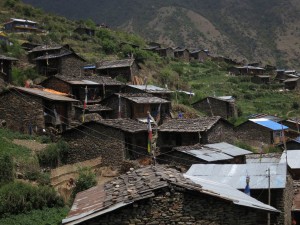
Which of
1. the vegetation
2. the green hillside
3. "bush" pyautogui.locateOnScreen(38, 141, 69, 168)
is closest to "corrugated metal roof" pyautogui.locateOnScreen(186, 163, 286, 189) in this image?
the vegetation

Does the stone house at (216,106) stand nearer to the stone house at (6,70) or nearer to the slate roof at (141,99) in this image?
the slate roof at (141,99)

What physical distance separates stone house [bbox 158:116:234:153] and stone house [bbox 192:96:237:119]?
53.0 ft

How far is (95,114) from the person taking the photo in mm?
33312

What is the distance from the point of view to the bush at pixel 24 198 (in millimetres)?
18047

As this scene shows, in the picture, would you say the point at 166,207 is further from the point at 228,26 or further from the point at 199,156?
the point at 228,26

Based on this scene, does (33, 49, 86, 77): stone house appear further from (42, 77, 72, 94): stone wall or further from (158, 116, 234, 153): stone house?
(158, 116, 234, 153): stone house

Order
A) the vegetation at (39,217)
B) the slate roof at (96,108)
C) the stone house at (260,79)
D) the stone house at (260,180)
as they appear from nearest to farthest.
A: the vegetation at (39,217) < the stone house at (260,180) < the slate roof at (96,108) < the stone house at (260,79)

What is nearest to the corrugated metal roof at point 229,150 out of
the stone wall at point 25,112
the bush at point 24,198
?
the stone wall at point 25,112

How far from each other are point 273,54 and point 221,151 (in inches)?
4920

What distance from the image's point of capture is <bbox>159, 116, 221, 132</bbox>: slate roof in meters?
30.9

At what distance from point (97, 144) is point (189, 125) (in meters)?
7.89

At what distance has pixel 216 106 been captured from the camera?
5006cm

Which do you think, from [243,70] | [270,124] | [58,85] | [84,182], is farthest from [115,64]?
[243,70]

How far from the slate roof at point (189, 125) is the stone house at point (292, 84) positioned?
45.5m
